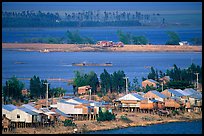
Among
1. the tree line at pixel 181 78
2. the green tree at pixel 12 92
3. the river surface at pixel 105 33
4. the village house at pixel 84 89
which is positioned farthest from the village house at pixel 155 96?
the river surface at pixel 105 33

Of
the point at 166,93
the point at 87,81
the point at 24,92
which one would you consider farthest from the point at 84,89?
the point at 166,93

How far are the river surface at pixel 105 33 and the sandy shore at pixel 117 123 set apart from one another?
18.9 m

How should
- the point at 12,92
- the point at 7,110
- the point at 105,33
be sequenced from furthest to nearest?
the point at 105,33, the point at 12,92, the point at 7,110

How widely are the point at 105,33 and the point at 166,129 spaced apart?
98.6ft

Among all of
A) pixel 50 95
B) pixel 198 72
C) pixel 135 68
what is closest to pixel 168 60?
pixel 135 68

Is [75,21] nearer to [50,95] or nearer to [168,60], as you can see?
[168,60]

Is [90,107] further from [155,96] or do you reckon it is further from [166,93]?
[166,93]

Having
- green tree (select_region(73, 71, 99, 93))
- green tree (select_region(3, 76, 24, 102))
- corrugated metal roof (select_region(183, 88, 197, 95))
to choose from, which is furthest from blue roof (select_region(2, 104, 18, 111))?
corrugated metal roof (select_region(183, 88, 197, 95))

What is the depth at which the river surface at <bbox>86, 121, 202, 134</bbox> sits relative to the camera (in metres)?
12.1

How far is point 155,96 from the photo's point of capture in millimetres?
14500

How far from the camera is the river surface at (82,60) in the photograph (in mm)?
21305

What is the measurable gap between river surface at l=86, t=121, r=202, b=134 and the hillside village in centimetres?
62

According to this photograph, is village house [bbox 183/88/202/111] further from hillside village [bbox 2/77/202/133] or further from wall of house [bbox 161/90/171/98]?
wall of house [bbox 161/90/171/98]

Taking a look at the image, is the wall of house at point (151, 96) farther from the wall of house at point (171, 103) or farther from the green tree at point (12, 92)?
the green tree at point (12, 92)
